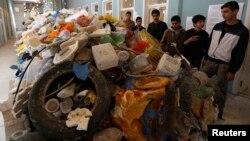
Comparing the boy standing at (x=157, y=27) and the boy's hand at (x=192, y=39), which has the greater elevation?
the boy standing at (x=157, y=27)

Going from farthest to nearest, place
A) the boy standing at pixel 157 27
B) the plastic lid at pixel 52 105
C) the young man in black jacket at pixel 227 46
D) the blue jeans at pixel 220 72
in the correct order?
the boy standing at pixel 157 27 → the blue jeans at pixel 220 72 → the young man in black jacket at pixel 227 46 → the plastic lid at pixel 52 105

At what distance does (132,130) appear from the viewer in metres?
1.68

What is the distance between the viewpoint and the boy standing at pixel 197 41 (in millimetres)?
2906

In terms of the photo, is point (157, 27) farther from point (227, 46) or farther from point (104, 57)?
point (104, 57)

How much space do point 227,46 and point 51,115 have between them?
7.00ft

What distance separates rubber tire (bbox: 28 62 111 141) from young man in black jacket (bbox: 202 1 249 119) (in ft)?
5.17

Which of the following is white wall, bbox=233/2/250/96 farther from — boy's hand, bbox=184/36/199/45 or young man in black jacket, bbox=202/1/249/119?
boy's hand, bbox=184/36/199/45

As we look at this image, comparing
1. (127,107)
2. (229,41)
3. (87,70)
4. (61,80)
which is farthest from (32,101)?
(229,41)

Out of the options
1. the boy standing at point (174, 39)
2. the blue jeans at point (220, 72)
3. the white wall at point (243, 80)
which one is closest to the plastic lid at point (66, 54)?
the boy standing at point (174, 39)

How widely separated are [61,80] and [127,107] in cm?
71

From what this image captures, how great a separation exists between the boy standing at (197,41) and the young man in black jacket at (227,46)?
271 millimetres

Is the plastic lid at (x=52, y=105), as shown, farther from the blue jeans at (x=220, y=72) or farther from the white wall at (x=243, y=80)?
the white wall at (x=243, y=80)

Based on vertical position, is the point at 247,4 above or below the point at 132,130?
above

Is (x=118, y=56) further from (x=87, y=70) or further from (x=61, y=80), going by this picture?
(x=61, y=80)
